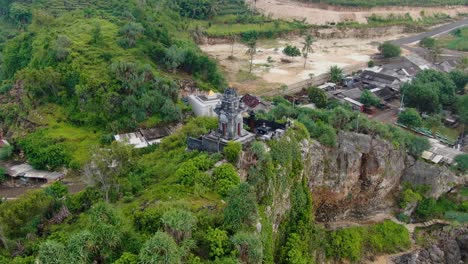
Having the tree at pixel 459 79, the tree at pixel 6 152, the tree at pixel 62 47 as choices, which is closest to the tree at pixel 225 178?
the tree at pixel 6 152

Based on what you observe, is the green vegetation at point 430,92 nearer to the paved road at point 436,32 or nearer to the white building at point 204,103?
the white building at point 204,103

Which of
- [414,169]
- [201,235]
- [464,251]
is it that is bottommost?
[464,251]

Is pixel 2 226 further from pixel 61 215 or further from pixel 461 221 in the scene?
pixel 461 221

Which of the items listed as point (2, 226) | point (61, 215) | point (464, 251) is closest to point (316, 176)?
point (464, 251)

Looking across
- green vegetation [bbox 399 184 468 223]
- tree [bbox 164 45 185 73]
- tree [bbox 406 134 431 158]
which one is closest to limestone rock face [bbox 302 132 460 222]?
green vegetation [bbox 399 184 468 223]

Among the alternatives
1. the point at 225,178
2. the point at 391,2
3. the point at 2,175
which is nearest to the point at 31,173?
the point at 2,175
